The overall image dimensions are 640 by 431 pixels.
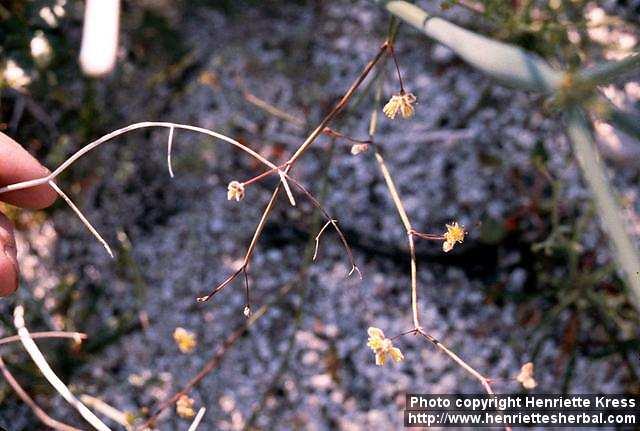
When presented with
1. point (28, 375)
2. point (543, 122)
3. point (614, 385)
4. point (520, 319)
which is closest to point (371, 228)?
point (520, 319)

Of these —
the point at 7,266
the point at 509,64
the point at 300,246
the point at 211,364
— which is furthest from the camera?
the point at 300,246

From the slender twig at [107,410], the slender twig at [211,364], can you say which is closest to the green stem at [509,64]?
the slender twig at [211,364]

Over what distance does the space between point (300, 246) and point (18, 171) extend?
779 mm

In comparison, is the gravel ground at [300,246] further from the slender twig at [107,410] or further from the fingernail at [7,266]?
the fingernail at [7,266]

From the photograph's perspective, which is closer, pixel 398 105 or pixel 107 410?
pixel 398 105

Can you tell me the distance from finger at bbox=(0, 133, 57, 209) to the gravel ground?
50 cm

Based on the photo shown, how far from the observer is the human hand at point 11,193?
0.80 meters

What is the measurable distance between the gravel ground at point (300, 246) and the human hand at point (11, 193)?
51cm

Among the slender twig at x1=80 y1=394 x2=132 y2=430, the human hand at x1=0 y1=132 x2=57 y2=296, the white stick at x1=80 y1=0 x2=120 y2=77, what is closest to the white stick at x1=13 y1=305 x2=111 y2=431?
Answer: the human hand at x1=0 y1=132 x2=57 y2=296

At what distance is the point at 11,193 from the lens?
869mm

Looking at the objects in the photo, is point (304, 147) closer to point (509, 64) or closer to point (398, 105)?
point (398, 105)

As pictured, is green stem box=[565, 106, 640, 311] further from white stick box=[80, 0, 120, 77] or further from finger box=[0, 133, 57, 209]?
finger box=[0, 133, 57, 209]

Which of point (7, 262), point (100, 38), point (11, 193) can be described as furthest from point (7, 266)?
point (100, 38)

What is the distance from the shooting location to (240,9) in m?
1.76
